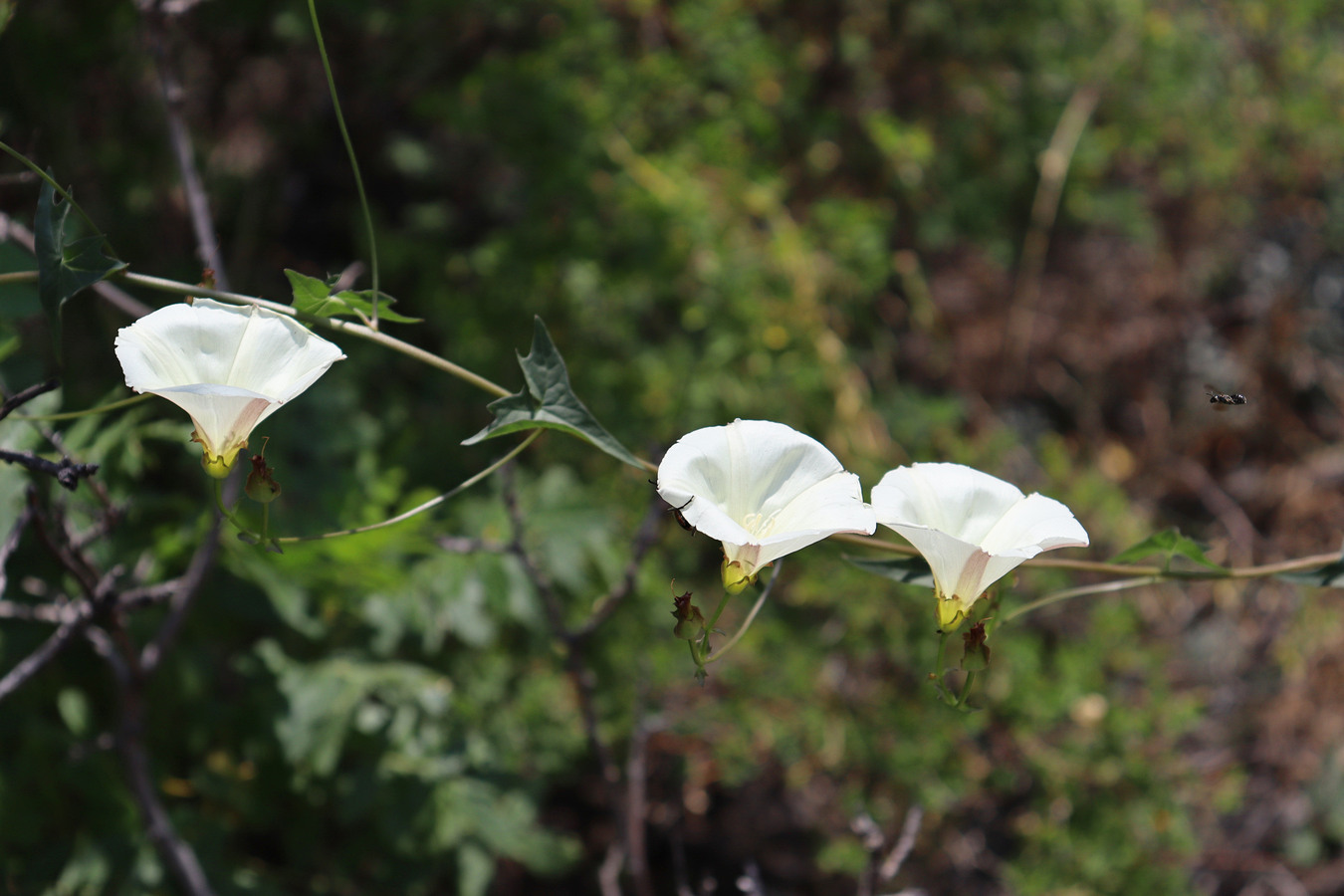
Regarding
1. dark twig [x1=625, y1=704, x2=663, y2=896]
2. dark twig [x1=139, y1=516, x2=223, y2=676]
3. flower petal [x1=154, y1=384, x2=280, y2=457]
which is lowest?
dark twig [x1=625, y1=704, x2=663, y2=896]

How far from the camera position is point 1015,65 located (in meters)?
3.55

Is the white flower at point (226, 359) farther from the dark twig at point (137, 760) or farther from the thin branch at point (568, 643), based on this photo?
the dark twig at point (137, 760)

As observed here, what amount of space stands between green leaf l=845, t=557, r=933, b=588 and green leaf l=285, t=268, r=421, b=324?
64cm

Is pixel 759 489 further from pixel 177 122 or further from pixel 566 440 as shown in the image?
pixel 566 440

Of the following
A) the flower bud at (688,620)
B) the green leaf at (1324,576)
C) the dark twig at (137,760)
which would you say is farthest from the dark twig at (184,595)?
the green leaf at (1324,576)

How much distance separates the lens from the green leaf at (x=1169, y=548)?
1.14m

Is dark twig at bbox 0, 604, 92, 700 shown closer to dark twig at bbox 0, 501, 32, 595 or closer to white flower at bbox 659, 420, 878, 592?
dark twig at bbox 0, 501, 32, 595

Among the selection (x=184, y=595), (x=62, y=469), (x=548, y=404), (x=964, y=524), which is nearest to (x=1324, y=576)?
(x=964, y=524)

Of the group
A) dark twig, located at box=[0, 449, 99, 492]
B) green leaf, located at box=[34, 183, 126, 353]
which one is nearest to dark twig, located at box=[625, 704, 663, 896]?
dark twig, located at box=[0, 449, 99, 492]

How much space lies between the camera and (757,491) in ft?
3.70

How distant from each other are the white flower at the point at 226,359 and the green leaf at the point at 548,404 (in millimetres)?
205

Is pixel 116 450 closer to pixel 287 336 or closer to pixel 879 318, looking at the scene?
pixel 287 336

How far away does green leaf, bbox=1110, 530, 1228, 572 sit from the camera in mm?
1137

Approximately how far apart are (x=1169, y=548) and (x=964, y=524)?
0.90 ft
